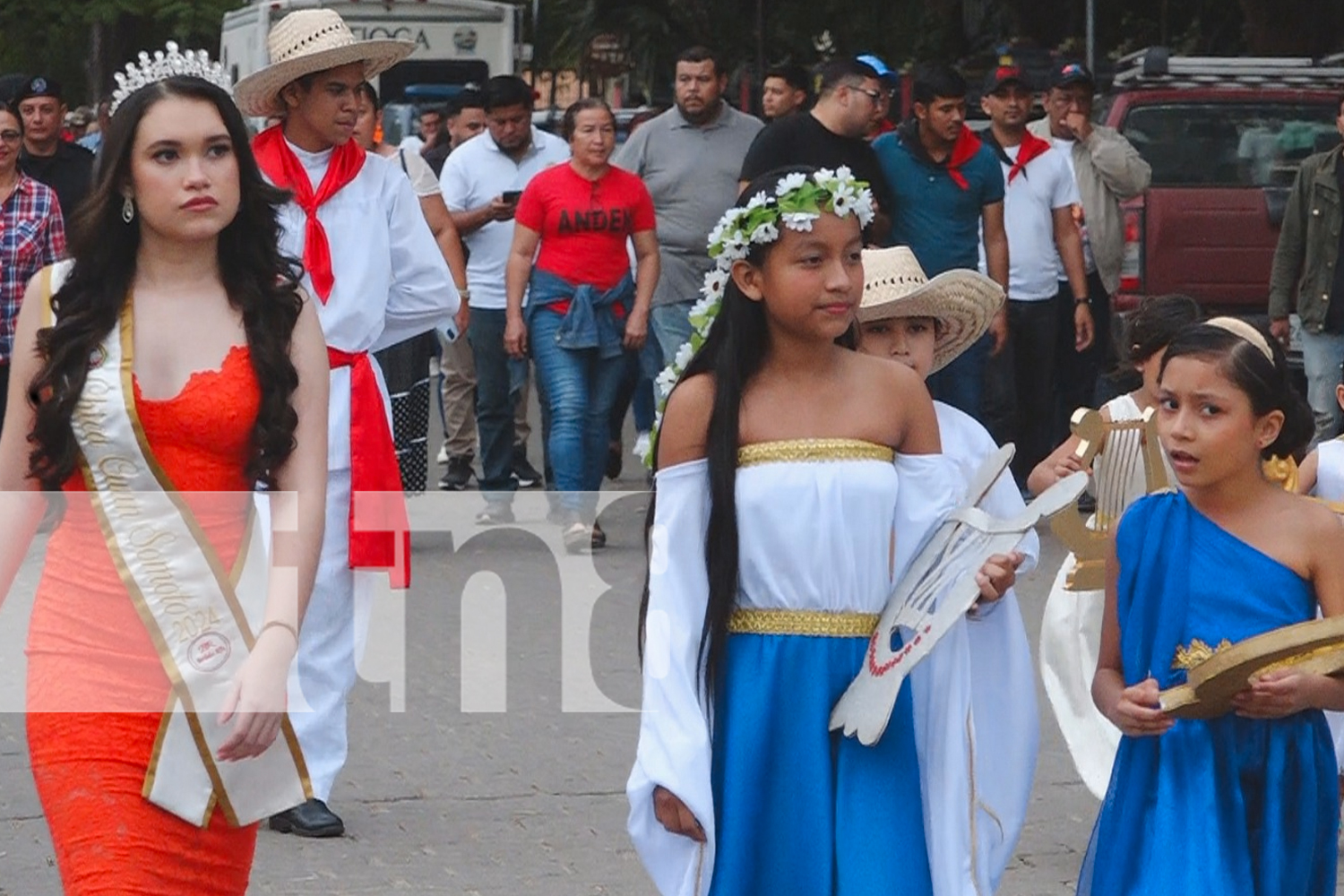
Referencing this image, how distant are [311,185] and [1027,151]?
6268mm

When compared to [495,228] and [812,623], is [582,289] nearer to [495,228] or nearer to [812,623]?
[495,228]

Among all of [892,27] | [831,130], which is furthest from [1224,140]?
[892,27]

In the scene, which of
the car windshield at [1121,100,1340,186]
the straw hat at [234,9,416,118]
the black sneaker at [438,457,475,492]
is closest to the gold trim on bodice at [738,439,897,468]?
the straw hat at [234,9,416,118]

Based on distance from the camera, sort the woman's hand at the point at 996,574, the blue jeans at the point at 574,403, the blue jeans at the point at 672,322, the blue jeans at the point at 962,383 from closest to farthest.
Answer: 1. the woman's hand at the point at 996,574
2. the blue jeans at the point at 962,383
3. the blue jeans at the point at 574,403
4. the blue jeans at the point at 672,322

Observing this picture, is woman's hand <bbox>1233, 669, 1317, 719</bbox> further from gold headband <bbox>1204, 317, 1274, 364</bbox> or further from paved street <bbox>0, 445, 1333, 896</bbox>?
paved street <bbox>0, 445, 1333, 896</bbox>

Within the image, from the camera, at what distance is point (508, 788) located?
702cm

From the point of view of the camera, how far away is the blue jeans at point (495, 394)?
12.5m

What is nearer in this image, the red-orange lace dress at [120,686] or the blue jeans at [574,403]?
the red-orange lace dress at [120,686]

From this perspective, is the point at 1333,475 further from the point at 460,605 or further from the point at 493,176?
the point at 493,176

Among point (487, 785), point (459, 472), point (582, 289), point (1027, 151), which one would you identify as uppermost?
point (1027, 151)

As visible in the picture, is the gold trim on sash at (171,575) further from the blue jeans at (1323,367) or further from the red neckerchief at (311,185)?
the blue jeans at (1323,367)

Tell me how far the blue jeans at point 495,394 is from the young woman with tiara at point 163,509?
823cm

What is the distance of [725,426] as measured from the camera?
4.27 m

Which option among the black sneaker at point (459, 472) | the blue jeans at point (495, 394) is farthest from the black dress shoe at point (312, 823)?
the black sneaker at point (459, 472)
